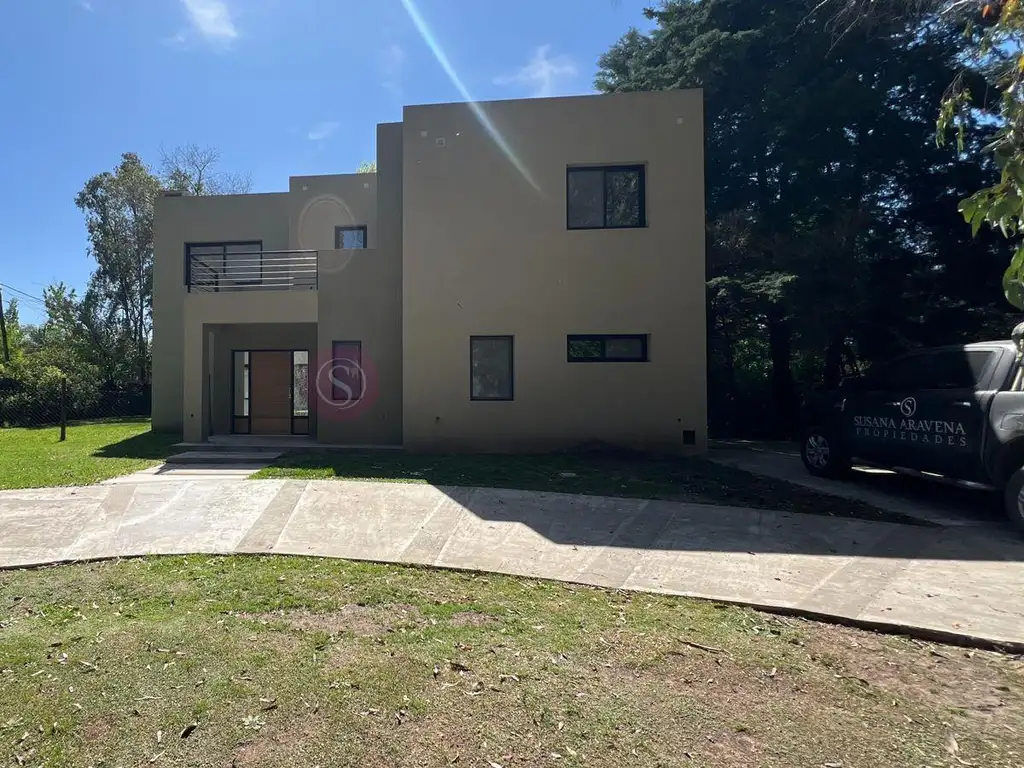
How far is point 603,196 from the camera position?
36.5 ft

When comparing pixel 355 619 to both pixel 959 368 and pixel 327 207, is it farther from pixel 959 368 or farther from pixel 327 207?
pixel 327 207

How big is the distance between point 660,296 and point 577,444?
3088mm

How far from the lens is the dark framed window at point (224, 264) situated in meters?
14.2

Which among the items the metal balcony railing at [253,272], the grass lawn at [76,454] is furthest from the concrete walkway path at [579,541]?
the metal balcony railing at [253,272]

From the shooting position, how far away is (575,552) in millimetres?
5367

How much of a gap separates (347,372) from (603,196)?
243 inches

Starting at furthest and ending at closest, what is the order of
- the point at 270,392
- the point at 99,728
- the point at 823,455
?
the point at 270,392
the point at 823,455
the point at 99,728

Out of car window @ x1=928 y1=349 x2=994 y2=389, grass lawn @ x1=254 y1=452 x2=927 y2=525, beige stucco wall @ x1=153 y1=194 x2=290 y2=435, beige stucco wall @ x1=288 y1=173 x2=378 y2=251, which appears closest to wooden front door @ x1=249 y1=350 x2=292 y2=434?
beige stucco wall @ x1=153 y1=194 x2=290 y2=435

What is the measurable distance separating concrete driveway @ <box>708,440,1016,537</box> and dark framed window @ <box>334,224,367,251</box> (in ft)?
32.0

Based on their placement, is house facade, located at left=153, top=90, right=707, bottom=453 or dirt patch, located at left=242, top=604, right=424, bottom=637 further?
house facade, located at left=153, top=90, right=707, bottom=453

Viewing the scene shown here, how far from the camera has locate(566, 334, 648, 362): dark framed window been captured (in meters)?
10.9

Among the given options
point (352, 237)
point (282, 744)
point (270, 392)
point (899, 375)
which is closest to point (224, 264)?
point (352, 237)

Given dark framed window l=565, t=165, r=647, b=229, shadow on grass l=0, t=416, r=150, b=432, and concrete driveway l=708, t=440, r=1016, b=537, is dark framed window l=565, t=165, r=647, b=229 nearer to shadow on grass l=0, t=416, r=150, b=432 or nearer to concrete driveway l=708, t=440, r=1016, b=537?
concrete driveway l=708, t=440, r=1016, b=537

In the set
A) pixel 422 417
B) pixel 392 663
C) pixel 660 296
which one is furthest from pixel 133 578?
pixel 660 296
